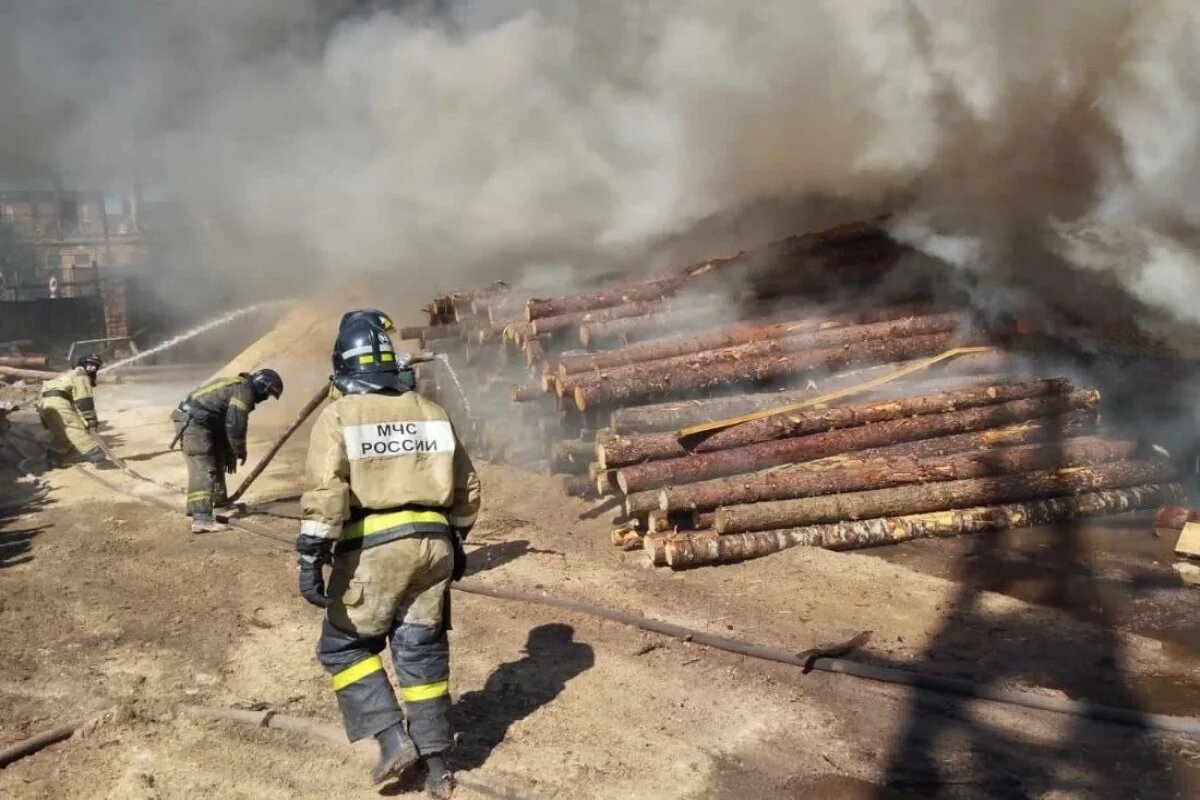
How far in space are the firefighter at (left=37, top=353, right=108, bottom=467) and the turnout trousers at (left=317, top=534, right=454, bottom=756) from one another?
8.29m

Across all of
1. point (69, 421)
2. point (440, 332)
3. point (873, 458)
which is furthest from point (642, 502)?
point (69, 421)

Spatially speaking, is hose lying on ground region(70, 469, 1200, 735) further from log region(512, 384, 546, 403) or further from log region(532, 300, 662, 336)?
log region(532, 300, 662, 336)

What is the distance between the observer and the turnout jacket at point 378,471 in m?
3.59

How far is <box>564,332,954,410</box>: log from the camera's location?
7770 millimetres

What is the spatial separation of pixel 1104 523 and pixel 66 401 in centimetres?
1080

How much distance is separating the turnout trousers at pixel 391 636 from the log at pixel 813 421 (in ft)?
11.0

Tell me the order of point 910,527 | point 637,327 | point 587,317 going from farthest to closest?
point 587,317
point 637,327
point 910,527

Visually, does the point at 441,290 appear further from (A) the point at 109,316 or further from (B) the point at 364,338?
(A) the point at 109,316

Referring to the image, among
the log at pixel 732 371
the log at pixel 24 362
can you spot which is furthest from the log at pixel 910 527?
the log at pixel 24 362

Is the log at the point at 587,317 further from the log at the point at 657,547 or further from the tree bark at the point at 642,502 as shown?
the log at the point at 657,547

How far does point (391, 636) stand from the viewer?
3824 mm

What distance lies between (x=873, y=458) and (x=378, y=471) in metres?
4.62

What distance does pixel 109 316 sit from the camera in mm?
25500

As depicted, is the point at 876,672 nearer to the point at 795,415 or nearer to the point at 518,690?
the point at 518,690
